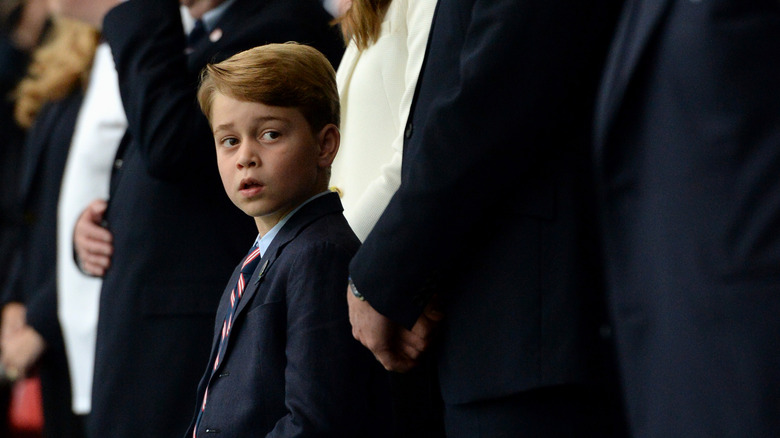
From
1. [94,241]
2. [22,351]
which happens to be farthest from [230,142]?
[22,351]

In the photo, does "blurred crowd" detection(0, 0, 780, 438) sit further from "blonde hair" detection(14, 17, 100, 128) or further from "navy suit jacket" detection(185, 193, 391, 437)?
"blonde hair" detection(14, 17, 100, 128)

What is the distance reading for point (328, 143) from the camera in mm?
1307


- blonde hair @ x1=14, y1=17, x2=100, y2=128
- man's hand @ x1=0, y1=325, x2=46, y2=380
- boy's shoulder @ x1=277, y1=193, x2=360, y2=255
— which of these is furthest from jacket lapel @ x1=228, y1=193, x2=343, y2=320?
man's hand @ x1=0, y1=325, x2=46, y2=380

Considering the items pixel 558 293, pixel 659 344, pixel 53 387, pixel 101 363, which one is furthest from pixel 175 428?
pixel 53 387

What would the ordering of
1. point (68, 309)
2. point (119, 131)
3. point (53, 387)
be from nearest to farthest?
point (119, 131) < point (68, 309) < point (53, 387)

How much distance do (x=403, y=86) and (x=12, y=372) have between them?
7.01 ft

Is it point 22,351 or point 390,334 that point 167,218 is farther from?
point 22,351

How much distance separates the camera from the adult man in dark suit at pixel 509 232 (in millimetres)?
1206

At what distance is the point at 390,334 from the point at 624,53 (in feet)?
1.48

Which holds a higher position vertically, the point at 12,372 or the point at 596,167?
the point at 596,167

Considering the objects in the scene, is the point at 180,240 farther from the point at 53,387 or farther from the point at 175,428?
the point at 53,387

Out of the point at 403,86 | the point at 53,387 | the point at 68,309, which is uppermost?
the point at 403,86

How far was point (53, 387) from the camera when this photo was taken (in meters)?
3.06

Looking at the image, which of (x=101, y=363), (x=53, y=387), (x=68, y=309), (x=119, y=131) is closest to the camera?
(x=101, y=363)
